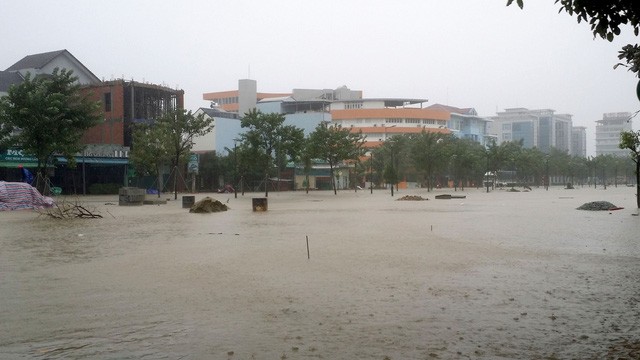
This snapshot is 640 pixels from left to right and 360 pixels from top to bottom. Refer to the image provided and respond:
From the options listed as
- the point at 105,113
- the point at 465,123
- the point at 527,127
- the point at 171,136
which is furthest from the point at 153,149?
the point at 527,127

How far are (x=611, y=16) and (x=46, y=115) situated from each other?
36357mm

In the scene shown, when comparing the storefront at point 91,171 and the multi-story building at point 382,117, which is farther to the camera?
the multi-story building at point 382,117

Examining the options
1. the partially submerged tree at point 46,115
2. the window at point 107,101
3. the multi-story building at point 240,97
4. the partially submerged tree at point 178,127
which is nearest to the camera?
the partially submerged tree at point 46,115

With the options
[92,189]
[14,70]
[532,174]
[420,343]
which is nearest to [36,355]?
[420,343]

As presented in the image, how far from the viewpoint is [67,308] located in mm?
7398

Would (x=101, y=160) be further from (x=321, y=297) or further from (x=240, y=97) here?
(x=240, y=97)

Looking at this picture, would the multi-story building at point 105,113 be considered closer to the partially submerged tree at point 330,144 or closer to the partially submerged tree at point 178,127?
the partially submerged tree at point 178,127

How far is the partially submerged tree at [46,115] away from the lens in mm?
35562

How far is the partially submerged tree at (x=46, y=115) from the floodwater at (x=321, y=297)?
22.1 meters

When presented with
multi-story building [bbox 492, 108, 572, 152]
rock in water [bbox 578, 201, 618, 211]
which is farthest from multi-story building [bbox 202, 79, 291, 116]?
multi-story building [bbox 492, 108, 572, 152]

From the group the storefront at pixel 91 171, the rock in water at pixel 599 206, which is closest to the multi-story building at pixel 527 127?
the storefront at pixel 91 171

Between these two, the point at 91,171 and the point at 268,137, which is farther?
the point at 91,171

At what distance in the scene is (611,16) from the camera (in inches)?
216

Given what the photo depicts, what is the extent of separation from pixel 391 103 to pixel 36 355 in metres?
→ 112
